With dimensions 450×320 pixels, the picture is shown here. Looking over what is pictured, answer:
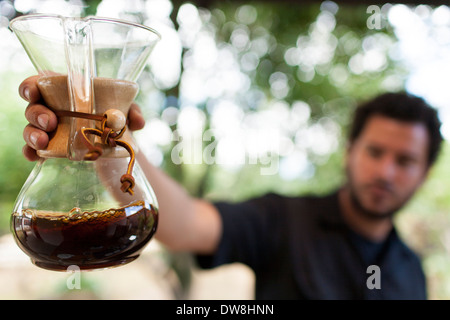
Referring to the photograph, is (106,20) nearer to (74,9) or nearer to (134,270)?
(74,9)

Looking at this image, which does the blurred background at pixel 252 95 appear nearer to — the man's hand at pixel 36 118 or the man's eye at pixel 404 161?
the man's eye at pixel 404 161

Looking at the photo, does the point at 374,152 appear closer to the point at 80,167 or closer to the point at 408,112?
the point at 408,112

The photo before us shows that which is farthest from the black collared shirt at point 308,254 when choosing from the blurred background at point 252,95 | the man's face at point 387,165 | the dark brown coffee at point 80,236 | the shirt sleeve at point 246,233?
the dark brown coffee at point 80,236

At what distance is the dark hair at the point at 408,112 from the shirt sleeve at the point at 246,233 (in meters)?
0.43

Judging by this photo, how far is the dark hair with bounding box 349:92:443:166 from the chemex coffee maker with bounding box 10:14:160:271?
→ 1.02 meters

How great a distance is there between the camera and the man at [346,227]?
3.45 feet

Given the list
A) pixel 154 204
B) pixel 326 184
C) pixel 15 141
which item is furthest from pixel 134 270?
pixel 154 204

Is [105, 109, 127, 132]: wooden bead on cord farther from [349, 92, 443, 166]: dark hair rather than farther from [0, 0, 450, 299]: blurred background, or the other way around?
[0, 0, 450, 299]: blurred background

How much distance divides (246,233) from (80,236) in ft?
2.78

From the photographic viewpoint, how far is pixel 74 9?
4.09ft

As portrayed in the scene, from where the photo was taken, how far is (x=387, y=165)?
1114 millimetres

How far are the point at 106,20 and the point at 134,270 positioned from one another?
1.73m

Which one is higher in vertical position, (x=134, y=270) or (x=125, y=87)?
(x=125, y=87)

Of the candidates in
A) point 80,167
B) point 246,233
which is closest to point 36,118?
point 80,167
